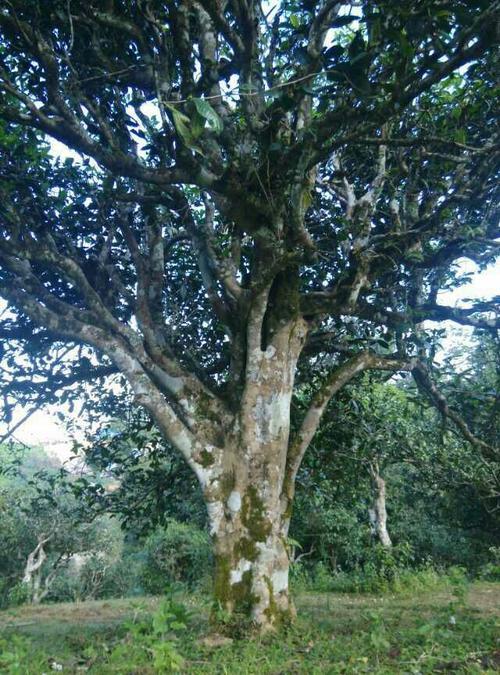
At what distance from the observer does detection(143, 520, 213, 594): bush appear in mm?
19156

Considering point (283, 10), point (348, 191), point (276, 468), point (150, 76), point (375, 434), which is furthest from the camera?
point (375, 434)

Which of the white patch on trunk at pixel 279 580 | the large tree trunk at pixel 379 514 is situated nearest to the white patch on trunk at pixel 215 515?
the white patch on trunk at pixel 279 580

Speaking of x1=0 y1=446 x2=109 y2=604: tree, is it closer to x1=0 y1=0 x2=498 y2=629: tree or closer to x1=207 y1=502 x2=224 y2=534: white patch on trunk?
x1=0 y1=0 x2=498 y2=629: tree

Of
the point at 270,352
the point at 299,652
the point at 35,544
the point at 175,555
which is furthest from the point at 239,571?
the point at 35,544

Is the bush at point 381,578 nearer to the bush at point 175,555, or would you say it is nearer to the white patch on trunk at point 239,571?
the bush at point 175,555

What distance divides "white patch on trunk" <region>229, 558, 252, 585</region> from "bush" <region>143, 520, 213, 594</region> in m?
15.0

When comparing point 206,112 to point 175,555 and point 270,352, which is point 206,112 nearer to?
point 270,352

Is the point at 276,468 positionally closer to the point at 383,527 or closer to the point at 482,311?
the point at 482,311

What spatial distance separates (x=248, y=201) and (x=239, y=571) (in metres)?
3.62

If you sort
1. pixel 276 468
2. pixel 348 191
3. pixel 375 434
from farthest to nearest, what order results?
pixel 375 434 < pixel 348 191 < pixel 276 468

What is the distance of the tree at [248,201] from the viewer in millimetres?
4852

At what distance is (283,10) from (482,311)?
441cm

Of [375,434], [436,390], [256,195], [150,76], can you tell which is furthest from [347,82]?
[375,434]

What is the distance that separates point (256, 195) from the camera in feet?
18.1
